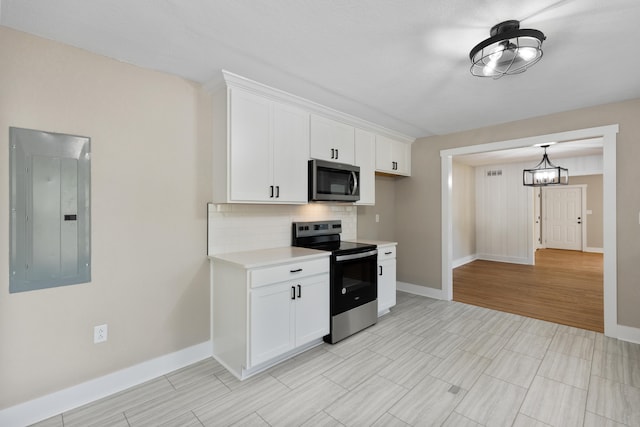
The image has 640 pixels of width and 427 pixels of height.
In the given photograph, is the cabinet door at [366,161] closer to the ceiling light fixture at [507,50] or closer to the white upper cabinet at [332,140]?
the white upper cabinet at [332,140]

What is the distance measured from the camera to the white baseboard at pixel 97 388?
185cm

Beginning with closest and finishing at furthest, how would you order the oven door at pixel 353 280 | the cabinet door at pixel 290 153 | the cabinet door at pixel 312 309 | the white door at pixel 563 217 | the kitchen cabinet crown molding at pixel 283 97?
the kitchen cabinet crown molding at pixel 283 97 → the cabinet door at pixel 312 309 → the cabinet door at pixel 290 153 → the oven door at pixel 353 280 → the white door at pixel 563 217

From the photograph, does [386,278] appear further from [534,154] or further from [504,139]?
[534,154]

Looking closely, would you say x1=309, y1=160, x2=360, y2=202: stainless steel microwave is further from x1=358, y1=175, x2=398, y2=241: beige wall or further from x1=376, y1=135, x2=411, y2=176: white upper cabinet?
x1=358, y1=175, x2=398, y2=241: beige wall

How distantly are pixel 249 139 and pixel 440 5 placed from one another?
1.68 meters

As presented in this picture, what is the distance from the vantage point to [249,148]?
8.61 feet

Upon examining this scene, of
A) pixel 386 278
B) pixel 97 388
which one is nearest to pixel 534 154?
pixel 386 278

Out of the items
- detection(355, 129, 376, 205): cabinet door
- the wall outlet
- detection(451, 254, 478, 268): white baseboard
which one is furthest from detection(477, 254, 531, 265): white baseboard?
the wall outlet

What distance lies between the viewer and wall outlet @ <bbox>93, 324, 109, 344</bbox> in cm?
212

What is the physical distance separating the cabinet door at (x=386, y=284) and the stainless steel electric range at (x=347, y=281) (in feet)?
0.51

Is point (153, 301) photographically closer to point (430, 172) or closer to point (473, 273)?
point (430, 172)

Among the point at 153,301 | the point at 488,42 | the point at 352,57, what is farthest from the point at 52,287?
the point at 488,42

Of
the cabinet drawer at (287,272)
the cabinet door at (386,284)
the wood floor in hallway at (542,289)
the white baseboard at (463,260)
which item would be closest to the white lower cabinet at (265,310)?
the cabinet drawer at (287,272)

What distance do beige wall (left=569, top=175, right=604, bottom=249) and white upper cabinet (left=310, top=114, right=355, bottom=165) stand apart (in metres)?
8.87
